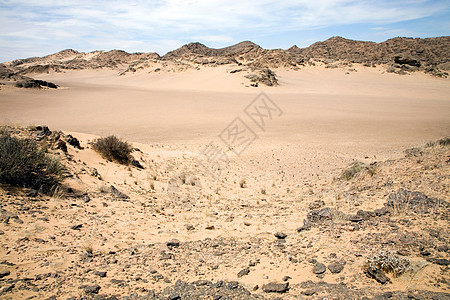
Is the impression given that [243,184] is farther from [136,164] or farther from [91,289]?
[91,289]

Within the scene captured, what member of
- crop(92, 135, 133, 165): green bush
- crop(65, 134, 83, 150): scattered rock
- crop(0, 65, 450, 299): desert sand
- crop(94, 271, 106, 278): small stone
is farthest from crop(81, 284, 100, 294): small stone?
crop(65, 134, 83, 150): scattered rock

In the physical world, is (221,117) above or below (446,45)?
below

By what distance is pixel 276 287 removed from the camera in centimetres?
303

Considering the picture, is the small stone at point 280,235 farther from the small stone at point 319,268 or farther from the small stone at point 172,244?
the small stone at point 172,244

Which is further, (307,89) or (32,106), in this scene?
(307,89)

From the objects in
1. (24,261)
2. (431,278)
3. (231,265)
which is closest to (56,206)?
(24,261)

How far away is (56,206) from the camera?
478cm

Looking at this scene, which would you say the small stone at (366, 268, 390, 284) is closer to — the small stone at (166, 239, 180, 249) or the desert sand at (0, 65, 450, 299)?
the desert sand at (0, 65, 450, 299)

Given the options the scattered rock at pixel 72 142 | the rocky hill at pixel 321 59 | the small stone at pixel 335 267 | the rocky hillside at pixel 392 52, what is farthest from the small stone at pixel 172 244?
the rocky hillside at pixel 392 52

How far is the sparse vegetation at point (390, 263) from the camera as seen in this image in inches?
117

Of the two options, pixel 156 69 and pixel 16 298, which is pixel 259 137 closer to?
pixel 16 298

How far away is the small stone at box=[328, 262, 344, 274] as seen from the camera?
10.5ft

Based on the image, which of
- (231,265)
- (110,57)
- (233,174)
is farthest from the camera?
(110,57)

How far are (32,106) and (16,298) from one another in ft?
86.0
